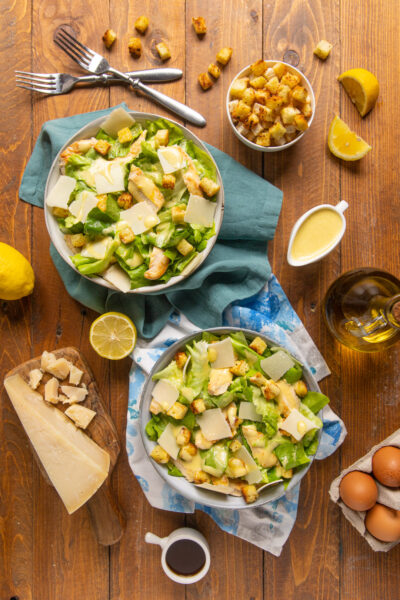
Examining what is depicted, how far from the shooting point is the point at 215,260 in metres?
Answer: 2.26

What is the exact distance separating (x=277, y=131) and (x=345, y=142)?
0.37 m

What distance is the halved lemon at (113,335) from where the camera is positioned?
7.07ft

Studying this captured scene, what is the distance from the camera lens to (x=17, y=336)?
238 cm

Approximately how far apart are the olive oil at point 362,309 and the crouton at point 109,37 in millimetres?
1516

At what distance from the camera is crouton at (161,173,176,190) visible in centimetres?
199

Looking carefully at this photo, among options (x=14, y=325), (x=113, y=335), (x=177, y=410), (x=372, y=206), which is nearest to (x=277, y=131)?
(x=372, y=206)

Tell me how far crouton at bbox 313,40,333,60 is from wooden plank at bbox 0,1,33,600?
4.48 feet

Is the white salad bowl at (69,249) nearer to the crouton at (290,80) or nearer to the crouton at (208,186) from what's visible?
the crouton at (208,186)

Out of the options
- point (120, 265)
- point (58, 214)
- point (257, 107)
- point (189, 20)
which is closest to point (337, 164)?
point (257, 107)

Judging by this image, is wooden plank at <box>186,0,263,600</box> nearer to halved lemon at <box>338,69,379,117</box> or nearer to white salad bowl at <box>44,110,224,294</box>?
white salad bowl at <box>44,110,224,294</box>

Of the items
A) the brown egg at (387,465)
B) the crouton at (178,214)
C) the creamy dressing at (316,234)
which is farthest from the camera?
the creamy dressing at (316,234)

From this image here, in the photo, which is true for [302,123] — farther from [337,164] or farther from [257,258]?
[257,258]

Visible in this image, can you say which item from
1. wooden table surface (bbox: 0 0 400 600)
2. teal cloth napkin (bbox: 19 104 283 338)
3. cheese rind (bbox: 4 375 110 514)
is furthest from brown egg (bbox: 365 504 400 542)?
cheese rind (bbox: 4 375 110 514)

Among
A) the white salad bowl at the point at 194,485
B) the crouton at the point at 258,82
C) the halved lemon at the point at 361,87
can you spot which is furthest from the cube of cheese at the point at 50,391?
the halved lemon at the point at 361,87
